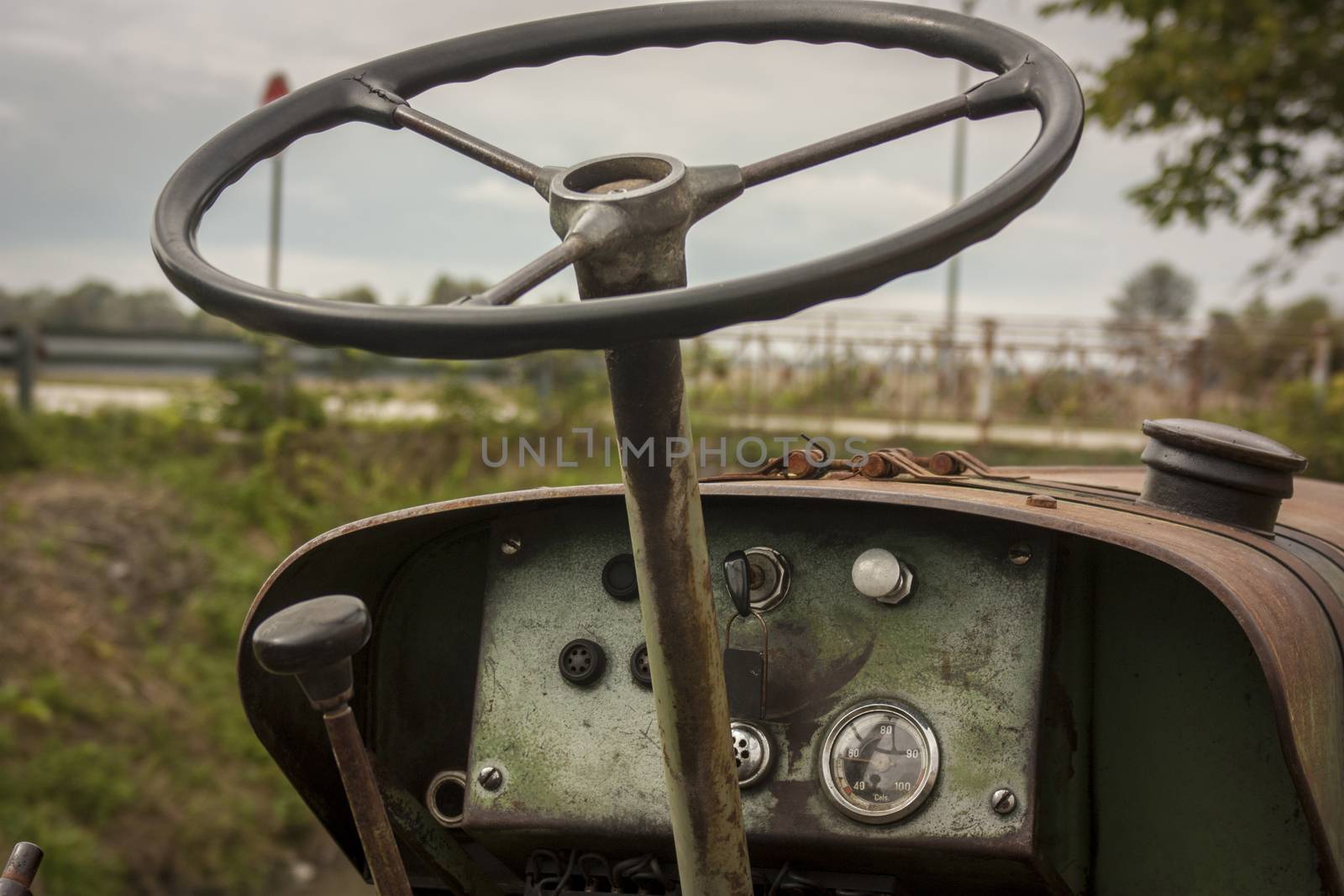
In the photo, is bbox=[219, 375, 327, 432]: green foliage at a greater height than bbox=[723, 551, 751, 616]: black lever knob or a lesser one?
lesser

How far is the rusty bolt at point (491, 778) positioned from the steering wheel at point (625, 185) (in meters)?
0.76

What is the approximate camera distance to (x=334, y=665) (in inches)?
42.0

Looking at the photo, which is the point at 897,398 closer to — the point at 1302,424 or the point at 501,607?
the point at 1302,424

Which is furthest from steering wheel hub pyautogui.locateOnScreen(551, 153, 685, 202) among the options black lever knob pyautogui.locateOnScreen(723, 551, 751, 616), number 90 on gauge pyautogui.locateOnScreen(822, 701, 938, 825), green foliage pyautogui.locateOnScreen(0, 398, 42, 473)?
green foliage pyautogui.locateOnScreen(0, 398, 42, 473)

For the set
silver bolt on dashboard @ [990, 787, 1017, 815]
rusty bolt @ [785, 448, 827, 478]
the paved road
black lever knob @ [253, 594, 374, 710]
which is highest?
rusty bolt @ [785, 448, 827, 478]

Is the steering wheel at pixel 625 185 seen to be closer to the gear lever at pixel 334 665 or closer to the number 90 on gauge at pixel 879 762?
the gear lever at pixel 334 665

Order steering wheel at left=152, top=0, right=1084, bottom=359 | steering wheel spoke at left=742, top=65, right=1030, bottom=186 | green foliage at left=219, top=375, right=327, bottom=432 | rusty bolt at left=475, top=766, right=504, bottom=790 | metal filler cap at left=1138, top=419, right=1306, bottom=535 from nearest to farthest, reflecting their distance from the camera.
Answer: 1. steering wheel at left=152, top=0, right=1084, bottom=359
2. steering wheel spoke at left=742, top=65, right=1030, bottom=186
3. rusty bolt at left=475, top=766, right=504, bottom=790
4. metal filler cap at left=1138, top=419, right=1306, bottom=535
5. green foliage at left=219, top=375, right=327, bottom=432

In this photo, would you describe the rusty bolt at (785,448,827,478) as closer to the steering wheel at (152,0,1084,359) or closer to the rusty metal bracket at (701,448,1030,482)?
the rusty metal bracket at (701,448,1030,482)

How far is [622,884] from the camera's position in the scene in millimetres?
1568

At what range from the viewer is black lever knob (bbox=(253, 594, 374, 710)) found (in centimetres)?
104

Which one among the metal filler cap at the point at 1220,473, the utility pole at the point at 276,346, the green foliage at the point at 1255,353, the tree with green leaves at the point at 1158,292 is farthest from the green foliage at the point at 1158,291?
the metal filler cap at the point at 1220,473

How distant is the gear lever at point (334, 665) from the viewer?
3.42ft

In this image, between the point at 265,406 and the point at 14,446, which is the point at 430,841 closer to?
the point at 14,446

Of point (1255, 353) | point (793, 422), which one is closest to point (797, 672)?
point (793, 422)
